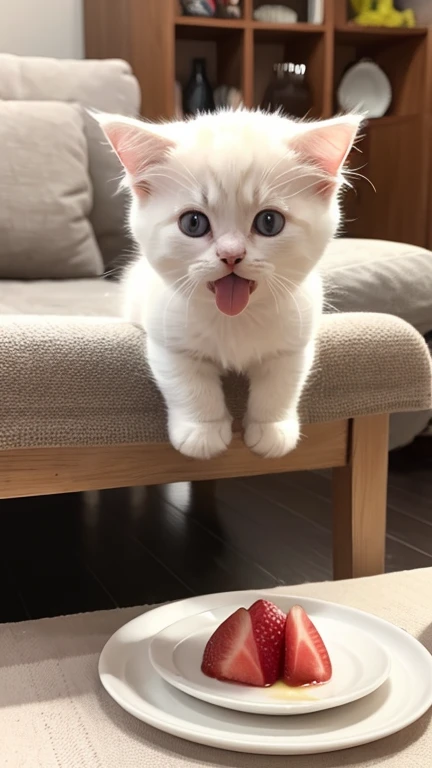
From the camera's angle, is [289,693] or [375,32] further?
[375,32]

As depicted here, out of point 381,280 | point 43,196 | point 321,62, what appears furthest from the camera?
point 321,62

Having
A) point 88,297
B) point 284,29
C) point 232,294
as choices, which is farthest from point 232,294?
point 284,29

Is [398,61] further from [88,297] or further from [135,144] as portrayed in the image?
[135,144]

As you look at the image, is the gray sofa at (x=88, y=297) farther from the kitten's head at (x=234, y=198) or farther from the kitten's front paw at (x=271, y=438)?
the kitten's head at (x=234, y=198)

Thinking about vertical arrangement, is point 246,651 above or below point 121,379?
below

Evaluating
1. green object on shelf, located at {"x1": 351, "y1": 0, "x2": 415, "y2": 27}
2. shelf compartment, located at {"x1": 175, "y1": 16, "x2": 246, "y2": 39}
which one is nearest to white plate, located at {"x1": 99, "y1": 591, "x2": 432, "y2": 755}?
shelf compartment, located at {"x1": 175, "y1": 16, "x2": 246, "y2": 39}

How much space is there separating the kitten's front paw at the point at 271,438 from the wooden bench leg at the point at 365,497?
8.4 inches

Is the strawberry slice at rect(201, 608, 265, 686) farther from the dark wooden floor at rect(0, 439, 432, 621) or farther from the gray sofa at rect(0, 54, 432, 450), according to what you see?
the dark wooden floor at rect(0, 439, 432, 621)

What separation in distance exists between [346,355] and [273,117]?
34 centimetres

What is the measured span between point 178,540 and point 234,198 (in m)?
1.10

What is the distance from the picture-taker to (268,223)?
85 cm

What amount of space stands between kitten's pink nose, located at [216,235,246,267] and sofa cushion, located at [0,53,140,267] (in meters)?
1.35

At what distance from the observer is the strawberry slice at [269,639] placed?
0.84 metres

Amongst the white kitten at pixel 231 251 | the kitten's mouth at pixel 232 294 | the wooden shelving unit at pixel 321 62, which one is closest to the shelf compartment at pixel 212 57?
the wooden shelving unit at pixel 321 62
